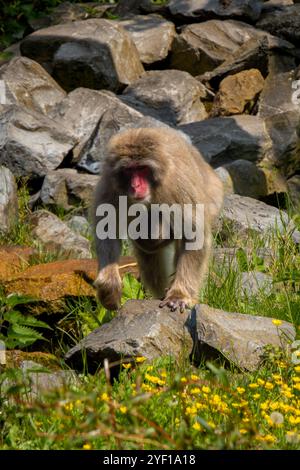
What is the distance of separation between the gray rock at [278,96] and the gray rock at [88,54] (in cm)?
173

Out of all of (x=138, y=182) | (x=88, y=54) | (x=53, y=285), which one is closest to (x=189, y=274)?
(x=138, y=182)

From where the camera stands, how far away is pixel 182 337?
5387mm

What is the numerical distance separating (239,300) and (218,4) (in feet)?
26.4

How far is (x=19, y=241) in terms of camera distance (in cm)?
819

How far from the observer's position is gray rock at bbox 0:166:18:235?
8.26m

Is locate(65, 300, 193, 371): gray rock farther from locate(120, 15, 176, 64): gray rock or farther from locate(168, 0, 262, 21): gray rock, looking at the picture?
locate(168, 0, 262, 21): gray rock

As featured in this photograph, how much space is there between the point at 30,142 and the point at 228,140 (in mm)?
2316

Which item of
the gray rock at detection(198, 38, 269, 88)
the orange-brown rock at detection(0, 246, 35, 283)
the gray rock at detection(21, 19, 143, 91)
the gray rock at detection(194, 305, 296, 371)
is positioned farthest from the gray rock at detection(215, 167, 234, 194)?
the gray rock at detection(194, 305, 296, 371)

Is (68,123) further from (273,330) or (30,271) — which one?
(273,330)

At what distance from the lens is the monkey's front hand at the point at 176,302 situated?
225 inches

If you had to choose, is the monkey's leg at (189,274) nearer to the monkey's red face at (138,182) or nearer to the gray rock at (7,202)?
the monkey's red face at (138,182)

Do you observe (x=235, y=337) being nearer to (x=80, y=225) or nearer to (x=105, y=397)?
(x=105, y=397)

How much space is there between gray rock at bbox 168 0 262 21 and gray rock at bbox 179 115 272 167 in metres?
2.95
